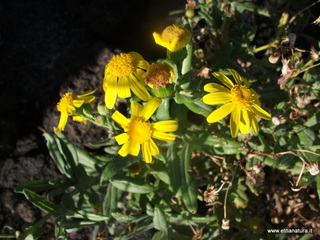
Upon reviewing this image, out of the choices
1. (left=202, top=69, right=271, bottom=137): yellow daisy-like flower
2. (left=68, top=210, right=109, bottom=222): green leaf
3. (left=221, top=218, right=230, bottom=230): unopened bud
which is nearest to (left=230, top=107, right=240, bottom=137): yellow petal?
(left=202, top=69, right=271, bottom=137): yellow daisy-like flower

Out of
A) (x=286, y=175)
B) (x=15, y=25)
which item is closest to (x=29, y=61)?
(x=15, y=25)

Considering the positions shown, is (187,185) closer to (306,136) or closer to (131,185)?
(131,185)

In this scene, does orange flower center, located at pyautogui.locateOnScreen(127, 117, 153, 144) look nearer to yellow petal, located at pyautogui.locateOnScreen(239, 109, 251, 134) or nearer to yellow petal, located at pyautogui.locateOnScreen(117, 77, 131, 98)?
yellow petal, located at pyautogui.locateOnScreen(117, 77, 131, 98)

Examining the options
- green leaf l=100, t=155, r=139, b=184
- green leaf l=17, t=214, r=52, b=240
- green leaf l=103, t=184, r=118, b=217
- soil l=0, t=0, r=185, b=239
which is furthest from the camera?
soil l=0, t=0, r=185, b=239

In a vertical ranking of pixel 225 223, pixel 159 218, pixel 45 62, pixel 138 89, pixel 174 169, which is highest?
pixel 45 62

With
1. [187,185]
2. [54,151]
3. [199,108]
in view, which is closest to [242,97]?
[199,108]

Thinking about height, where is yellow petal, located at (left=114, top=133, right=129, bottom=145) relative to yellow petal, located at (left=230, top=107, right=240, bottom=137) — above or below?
above
